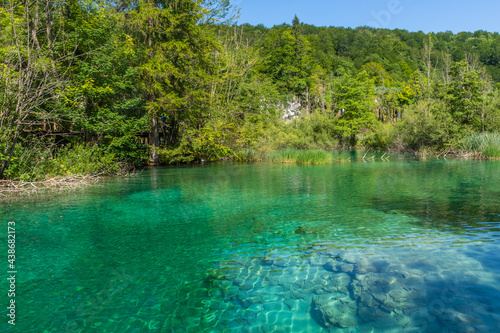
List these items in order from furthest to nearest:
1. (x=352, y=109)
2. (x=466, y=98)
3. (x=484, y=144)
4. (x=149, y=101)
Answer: (x=352, y=109)
(x=466, y=98)
(x=484, y=144)
(x=149, y=101)

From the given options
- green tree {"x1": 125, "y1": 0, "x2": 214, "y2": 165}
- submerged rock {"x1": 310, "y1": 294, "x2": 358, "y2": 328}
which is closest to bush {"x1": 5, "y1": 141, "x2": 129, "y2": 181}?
green tree {"x1": 125, "y1": 0, "x2": 214, "y2": 165}

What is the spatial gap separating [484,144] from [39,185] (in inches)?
962

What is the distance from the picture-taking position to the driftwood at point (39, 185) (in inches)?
391

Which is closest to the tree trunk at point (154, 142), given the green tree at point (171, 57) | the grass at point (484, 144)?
the green tree at point (171, 57)

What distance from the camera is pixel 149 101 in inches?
755

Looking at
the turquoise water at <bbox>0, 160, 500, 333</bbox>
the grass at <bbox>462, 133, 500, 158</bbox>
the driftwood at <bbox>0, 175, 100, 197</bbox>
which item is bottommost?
the turquoise water at <bbox>0, 160, 500, 333</bbox>

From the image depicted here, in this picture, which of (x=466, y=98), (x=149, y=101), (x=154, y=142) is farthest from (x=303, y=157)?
(x=466, y=98)

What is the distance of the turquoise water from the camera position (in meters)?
3.14

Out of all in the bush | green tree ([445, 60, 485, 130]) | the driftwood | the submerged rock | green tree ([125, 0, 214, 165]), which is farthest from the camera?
green tree ([445, 60, 485, 130])

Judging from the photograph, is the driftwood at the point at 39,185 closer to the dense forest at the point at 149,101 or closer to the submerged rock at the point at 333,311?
the dense forest at the point at 149,101

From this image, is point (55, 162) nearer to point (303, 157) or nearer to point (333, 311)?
point (333, 311)

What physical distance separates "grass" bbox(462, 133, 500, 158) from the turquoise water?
52.8 ft

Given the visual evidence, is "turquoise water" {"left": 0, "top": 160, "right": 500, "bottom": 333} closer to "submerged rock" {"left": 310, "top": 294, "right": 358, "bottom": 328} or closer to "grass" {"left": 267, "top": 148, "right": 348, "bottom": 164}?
"submerged rock" {"left": 310, "top": 294, "right": 358, "bottom": 328}

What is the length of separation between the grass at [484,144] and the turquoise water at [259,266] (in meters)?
16.1
